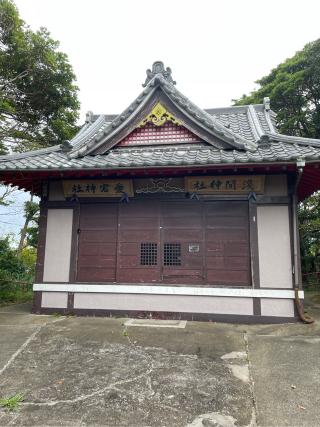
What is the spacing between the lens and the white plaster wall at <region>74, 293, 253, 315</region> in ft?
23.5

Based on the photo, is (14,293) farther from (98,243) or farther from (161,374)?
(161,374)

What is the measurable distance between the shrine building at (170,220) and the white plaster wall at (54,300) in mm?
25

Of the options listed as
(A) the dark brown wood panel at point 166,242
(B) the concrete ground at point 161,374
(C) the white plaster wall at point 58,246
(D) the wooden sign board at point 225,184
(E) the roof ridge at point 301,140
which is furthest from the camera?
(C) the white plaster wall at point 58,246

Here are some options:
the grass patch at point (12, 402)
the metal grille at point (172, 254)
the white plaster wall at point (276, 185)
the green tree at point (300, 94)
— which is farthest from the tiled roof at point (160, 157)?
the green tree at point (300, 94)

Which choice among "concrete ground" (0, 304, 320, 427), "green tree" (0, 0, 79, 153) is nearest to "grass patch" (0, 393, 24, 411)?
"concrete ground" (0, 304, 320, 427)

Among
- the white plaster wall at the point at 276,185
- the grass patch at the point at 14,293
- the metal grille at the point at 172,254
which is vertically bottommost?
the grass patch at the point at 14,293

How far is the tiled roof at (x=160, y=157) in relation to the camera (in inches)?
258

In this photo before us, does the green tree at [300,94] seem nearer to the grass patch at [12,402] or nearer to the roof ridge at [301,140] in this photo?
the roof ridge at [301,140]

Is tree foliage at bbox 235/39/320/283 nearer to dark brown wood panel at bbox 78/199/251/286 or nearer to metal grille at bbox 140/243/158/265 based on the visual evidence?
dark brown wood panel at bbox 78/199/251/286

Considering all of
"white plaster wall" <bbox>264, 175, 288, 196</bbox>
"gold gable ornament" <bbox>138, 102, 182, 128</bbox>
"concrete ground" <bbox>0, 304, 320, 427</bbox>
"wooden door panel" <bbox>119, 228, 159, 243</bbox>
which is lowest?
"concrete ground" <bbox>0, 304, 320, 427</bbox>

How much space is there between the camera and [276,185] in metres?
7.45

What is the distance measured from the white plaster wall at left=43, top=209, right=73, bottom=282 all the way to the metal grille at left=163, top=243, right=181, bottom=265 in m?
2.52

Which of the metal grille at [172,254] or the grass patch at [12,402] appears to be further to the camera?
the metal grille at [172,254]

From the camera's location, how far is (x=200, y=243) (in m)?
7.66
